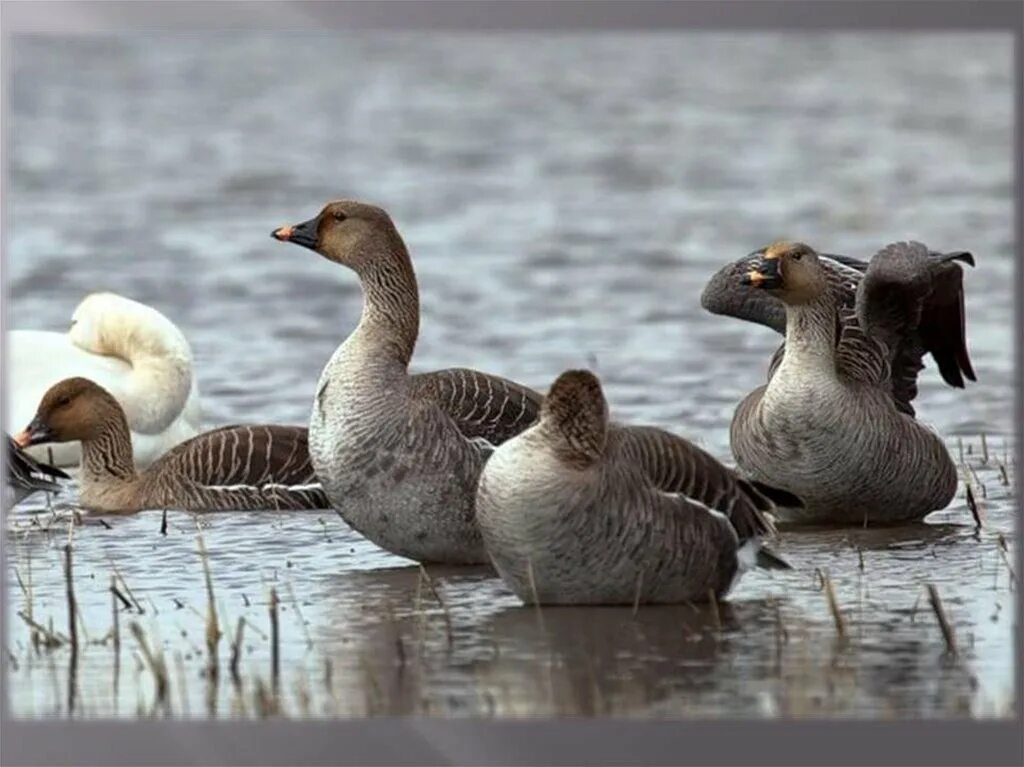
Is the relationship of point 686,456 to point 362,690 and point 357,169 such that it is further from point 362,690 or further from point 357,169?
point 357,169

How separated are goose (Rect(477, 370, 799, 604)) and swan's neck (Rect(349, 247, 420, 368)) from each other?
1099mm

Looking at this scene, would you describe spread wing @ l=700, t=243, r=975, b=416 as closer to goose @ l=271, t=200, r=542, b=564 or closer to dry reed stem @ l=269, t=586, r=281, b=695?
goose @ l=271, t=200, r=542, b=564

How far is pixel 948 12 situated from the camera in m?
5.07

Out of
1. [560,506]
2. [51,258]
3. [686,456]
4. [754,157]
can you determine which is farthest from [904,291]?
[754,157]

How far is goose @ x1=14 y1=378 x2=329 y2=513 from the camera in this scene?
9430 millimetres

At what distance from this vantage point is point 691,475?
7.39 meters

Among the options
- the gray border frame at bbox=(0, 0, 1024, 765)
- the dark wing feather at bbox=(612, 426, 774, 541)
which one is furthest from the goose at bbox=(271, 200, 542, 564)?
the gray border frame at bbox=(0, 0, 1024, 765)

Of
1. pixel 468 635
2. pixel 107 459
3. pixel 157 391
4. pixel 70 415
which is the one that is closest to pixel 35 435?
pixel 70 415

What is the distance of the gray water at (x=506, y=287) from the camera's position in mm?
6320

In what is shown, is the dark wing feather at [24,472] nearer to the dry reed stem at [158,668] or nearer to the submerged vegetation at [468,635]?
the submerged vegetation at [468,635]

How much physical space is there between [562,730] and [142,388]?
6235 millimetres

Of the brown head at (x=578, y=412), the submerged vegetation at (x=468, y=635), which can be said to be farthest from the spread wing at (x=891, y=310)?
the brown head at (x=578, y=412)

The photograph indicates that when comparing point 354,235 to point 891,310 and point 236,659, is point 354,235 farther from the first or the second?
point 236,659

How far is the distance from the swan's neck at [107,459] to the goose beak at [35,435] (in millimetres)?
143
